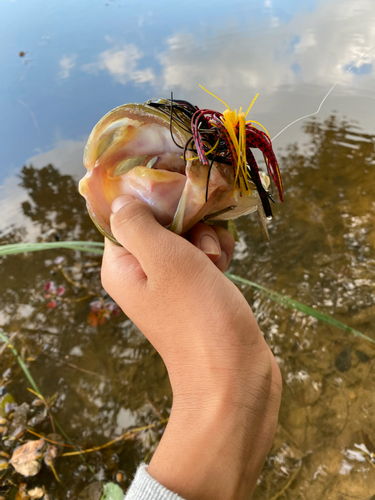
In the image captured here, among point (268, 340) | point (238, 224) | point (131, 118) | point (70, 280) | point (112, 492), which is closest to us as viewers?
point (131, 118)

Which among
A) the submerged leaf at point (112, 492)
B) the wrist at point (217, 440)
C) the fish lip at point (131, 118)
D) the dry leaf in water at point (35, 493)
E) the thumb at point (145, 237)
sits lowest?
the submerged leaf at point (112, 492)

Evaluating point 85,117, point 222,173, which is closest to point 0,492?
point 222,173

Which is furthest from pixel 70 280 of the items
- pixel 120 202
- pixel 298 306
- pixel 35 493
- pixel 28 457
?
pixel 298 306

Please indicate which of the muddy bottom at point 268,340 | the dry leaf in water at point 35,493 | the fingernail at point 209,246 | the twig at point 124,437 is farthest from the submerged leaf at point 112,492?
the fingernail at point 209,246

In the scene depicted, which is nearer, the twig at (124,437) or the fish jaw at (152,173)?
the fish jaw at (152,173)

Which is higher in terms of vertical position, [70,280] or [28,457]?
[70,280]

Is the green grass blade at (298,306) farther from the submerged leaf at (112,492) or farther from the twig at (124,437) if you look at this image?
the submerged leaf at (112,492)

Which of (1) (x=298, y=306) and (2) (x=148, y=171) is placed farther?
(1) (x=298, y=306)

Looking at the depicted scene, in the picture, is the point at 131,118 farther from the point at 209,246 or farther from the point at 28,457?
the point at 28,457
